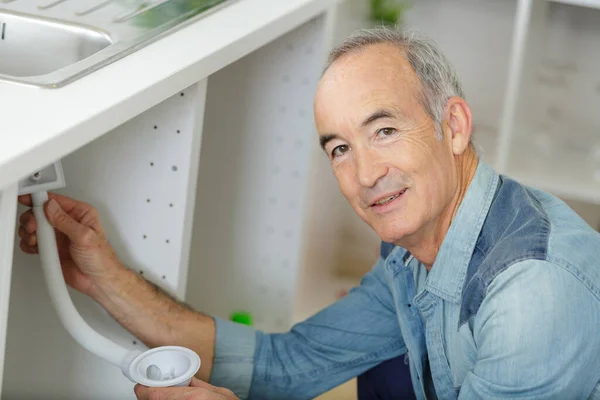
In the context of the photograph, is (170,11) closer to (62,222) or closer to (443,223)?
(62,222)

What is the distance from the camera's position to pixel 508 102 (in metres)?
2.35

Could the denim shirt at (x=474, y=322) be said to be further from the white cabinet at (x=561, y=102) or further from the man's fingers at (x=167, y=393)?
the white cabinet at (x=561, y=102)

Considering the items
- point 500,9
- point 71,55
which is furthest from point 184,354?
point 500,9

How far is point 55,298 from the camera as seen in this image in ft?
4.19

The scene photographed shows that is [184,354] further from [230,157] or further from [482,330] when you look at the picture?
[230,157]

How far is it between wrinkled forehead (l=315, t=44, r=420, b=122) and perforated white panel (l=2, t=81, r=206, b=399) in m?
0.19

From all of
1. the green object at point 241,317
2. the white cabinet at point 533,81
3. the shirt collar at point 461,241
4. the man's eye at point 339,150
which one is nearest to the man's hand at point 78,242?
the man's eye at point 339,150

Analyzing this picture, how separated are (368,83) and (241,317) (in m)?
0.82

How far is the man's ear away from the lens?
1315 millimetres

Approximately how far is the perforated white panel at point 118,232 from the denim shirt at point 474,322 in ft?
0.73

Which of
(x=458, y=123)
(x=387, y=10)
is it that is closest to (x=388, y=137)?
(x=458, y=123)

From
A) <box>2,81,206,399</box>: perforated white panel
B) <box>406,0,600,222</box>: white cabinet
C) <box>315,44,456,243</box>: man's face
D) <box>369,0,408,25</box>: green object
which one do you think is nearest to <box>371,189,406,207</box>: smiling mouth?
<box>315,44,456,243</box>: man's face

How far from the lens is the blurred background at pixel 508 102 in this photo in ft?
7.85

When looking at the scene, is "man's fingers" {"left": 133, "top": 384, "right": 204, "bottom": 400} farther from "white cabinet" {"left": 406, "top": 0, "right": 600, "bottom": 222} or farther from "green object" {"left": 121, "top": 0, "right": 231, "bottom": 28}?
"white cabinet" {"left": 406, "top": 0, "right": 600, "bottom": 222}
